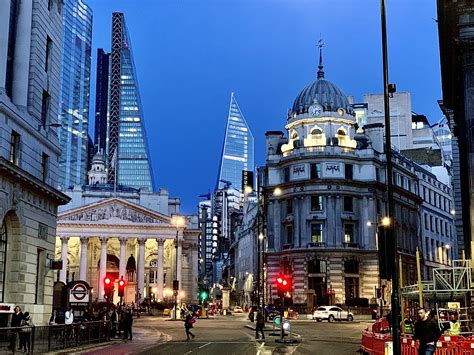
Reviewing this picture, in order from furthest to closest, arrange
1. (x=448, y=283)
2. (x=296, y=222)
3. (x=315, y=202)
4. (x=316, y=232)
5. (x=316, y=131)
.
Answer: (x=316, y=131) < (x=315, y=202) < (x=296, y=222) < (x=316, y=232) < (x=448, y=283)

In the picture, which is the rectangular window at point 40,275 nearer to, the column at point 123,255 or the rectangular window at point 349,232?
the rectangular window at point 349,232

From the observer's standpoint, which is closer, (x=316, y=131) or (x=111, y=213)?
(x=316, y=131)

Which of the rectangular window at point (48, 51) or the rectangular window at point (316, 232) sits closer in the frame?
the rectangular window at point (48, 51)

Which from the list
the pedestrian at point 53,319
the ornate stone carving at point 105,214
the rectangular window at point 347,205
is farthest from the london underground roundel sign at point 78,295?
the ornate stone carving at point 105,214

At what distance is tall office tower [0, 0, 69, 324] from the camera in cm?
3378

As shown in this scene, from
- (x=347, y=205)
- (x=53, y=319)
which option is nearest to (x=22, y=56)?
(x=53, y=319)

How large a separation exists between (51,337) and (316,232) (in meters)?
57.5

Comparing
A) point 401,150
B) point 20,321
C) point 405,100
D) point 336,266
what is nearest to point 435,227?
point 401,150

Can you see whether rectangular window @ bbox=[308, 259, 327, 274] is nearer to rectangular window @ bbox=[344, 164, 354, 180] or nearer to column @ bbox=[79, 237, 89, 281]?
rectangular window @ bbox=[344, 164, 354, 180]

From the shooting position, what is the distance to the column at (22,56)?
36.0 m

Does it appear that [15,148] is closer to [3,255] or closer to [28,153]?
[28,153]

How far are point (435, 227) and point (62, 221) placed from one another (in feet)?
205

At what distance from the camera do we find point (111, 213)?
118375 mm

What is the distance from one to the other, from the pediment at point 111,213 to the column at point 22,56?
270 feet
